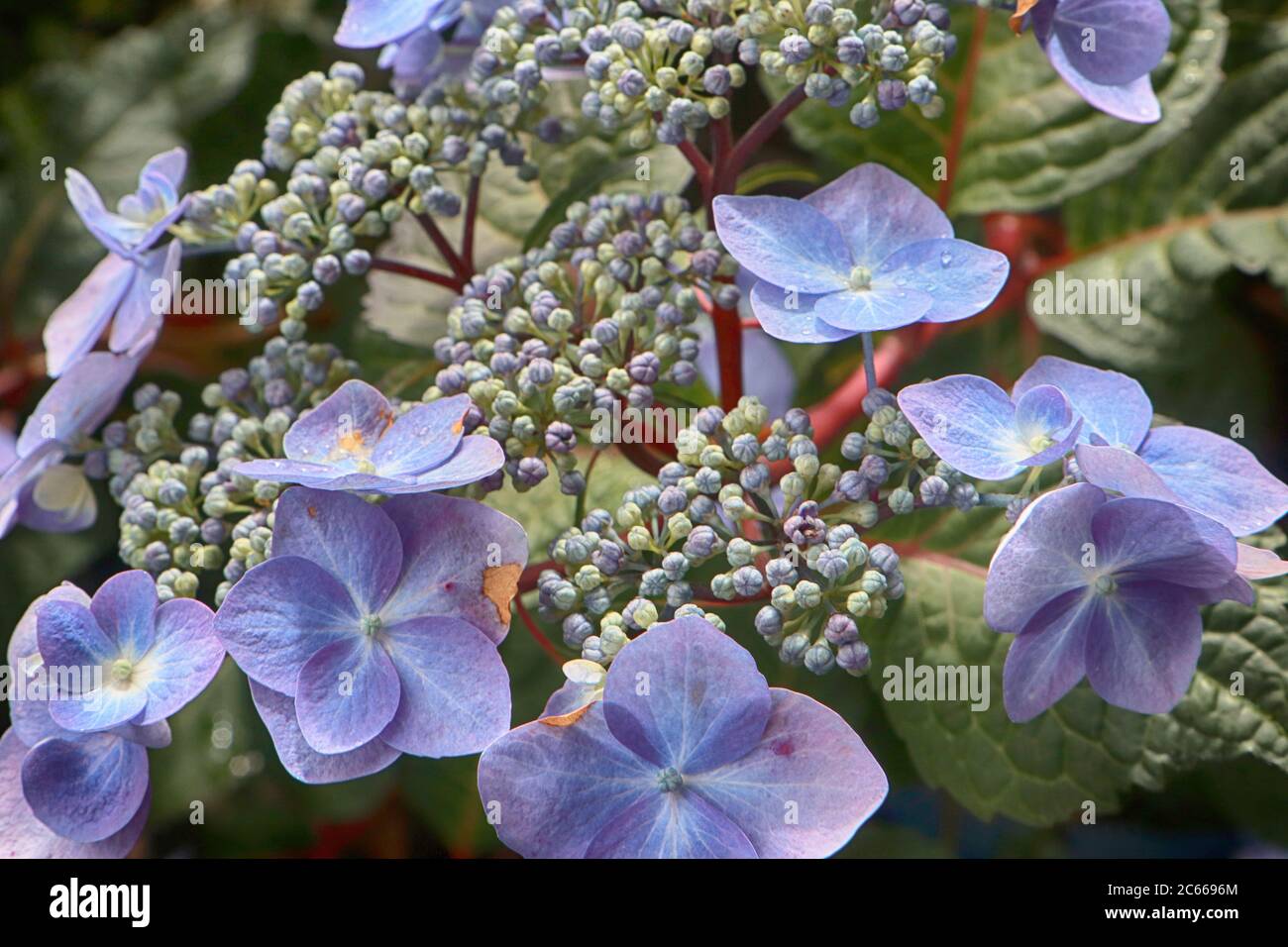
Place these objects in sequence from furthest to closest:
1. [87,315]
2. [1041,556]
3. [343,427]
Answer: [87,315] → [343,427] → [1041,556]

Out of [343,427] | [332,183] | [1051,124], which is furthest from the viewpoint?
[1051,124]

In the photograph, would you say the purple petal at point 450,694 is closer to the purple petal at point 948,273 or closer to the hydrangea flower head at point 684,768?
the hydrangea flower head at point 684,768

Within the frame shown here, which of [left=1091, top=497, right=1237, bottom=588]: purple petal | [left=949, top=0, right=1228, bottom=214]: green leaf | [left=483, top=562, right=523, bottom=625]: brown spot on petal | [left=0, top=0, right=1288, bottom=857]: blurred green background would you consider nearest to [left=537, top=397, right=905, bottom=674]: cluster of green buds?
[left=483, top=562, right=523, bottom=625]: brown spot on petal

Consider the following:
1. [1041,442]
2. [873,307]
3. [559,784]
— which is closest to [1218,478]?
[1041,442]

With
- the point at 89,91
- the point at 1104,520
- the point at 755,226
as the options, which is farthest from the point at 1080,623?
the point at 89,91

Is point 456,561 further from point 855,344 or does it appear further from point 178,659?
point 855,344

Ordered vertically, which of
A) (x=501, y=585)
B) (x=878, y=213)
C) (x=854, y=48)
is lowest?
(x=501, y=585)

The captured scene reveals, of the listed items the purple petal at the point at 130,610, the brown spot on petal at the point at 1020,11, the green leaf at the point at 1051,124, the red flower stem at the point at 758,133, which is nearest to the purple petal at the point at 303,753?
the purple petal at the point at 130,610
